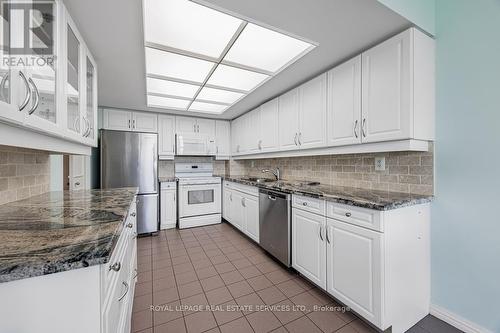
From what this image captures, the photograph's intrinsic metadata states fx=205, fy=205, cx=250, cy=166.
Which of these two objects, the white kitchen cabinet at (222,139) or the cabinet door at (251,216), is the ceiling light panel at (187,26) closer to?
the cabinet door at (251,216)

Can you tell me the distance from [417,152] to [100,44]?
8.98ft

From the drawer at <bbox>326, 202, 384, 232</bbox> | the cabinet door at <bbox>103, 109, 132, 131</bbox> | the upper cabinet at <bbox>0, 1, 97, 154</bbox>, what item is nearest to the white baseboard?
the drawer at <bbox>326, 202, 384, 232</bbox>

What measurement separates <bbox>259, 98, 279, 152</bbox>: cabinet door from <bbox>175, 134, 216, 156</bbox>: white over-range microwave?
4.32ft

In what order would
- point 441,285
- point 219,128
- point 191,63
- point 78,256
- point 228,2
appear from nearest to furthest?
point 78,256 → point 228,2 → point 441,285 → point 191,63 → point 219,128

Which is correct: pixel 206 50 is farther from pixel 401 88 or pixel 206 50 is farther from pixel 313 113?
pixel 401 88

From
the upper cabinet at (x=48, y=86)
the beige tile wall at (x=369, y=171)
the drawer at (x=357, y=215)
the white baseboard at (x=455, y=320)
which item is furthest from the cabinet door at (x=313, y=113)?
the upper cabinet at (x=48, y=86)

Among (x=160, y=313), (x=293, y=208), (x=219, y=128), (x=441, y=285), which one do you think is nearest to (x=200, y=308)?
(x=160, y=313)

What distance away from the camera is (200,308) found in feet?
5.50

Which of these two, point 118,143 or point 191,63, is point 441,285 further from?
point 118,143

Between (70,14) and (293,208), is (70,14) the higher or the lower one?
the higher one

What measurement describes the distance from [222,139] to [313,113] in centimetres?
252

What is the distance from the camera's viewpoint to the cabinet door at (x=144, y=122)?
12.0 ft

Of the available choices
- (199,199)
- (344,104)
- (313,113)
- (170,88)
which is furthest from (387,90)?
(199,199)

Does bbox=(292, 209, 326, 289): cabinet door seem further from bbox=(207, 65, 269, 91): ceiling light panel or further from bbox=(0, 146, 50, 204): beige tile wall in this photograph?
bbox=(0, 146, 50, 204): beige tile wall
